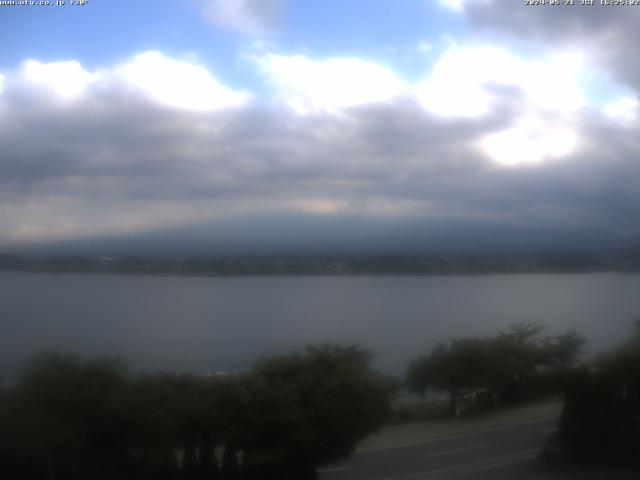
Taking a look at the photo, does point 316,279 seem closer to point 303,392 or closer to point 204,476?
point 303,392

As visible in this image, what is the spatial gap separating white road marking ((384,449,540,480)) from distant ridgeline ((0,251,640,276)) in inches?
88.4

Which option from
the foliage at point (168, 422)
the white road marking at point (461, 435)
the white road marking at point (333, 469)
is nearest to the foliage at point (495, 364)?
the white road marking at point (461, 435)

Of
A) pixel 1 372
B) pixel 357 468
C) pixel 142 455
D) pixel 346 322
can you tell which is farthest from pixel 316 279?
pixel 1 372

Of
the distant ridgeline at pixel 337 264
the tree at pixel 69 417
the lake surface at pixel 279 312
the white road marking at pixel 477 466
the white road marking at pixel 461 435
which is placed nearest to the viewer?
the tree at pixel 69 417

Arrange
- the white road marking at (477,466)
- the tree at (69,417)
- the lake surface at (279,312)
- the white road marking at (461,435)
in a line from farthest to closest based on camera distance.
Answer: the lake surface at (279,312), the white road marking at (461,435), the white road marking at (477,466), the tree at (69,417)

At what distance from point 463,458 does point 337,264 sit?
288 cm

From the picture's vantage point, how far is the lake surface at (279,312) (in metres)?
7.00

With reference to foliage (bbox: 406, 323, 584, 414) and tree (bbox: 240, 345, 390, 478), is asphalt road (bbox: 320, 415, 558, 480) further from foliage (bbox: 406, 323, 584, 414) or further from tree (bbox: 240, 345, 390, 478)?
foliage (bbox: 406, 323, 584, 414)

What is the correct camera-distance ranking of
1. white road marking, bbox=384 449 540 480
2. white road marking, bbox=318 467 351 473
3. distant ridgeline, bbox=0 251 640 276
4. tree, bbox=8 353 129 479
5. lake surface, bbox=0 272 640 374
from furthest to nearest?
1. distant ridgeline, bbox=0 251 640 276
2. lake surface, bbox=0 272 640 374
3. white road marking, bbox=318 467 351 473
4. white road marking, bbox=384 449 540 480
5. tree, bbox=8 353 129 479

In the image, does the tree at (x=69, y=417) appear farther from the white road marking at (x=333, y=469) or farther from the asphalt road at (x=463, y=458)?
the asphalt road at (x=463, y=458)

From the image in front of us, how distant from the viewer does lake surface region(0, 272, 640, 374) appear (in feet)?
23.0

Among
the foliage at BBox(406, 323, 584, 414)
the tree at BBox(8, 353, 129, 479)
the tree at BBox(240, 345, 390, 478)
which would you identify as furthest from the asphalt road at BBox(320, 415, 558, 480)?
the tree at BBox(8, 353, 129, 479)

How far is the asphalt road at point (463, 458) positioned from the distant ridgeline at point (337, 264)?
1.96 meters

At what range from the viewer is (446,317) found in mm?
7609
